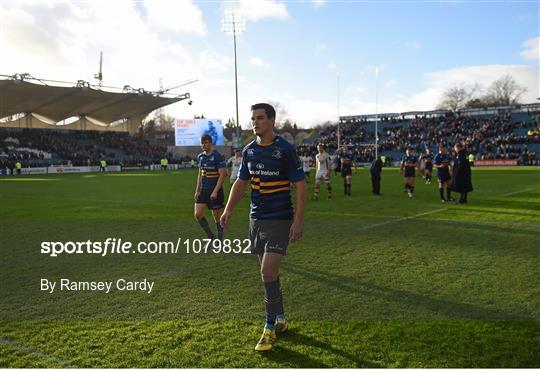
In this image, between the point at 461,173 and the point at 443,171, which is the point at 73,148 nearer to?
the point at 443,171

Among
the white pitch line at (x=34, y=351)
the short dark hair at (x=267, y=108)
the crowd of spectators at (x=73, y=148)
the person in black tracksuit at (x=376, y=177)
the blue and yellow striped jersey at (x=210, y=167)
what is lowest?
the white pitch line at (x=34, y=351)

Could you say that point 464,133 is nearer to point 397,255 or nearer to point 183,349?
point 397,255

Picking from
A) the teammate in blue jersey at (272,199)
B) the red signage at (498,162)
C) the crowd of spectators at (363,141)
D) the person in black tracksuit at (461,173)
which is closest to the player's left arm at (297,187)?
the teammate in blue jersey at (272,199)

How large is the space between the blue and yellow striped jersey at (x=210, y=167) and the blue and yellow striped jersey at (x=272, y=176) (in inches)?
161

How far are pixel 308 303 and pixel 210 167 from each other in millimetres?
3947

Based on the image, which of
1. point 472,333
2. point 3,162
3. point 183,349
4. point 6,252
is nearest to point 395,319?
point 472,333

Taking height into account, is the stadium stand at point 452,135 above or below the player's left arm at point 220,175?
above

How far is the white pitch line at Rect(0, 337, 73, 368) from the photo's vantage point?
4.08 meters

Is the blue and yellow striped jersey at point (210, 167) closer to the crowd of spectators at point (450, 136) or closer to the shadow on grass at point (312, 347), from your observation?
the shadow on grass at point (312, 347)

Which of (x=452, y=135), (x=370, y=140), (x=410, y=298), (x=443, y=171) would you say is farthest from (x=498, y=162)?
(x=410, y=298)

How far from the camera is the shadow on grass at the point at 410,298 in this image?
16.6 ft

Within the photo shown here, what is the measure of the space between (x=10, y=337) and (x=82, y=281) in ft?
6.65

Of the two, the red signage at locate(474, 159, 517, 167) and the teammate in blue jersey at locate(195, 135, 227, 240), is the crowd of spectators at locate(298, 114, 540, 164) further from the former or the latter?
the teammate in blue jersey at locate(195, 135, 227, 240)

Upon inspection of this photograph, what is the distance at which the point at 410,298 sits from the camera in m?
5.66
